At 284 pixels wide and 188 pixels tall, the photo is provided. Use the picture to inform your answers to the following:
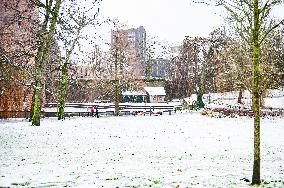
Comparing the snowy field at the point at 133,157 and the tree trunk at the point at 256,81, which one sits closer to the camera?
the tree trunk at the point at 256,81

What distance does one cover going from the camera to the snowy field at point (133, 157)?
442 inches

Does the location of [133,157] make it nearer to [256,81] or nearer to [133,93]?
[256,81]

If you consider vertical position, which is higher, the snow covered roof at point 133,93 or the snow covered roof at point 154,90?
the snow covered roof at point 154,90

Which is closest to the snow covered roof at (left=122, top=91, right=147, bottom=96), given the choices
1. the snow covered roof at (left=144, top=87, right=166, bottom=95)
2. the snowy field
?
the snow covered roof at (left=144, top=87, right=166, bottom=95)

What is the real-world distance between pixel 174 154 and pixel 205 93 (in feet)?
220

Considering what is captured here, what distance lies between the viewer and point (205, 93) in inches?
3260

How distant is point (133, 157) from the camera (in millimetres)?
16109

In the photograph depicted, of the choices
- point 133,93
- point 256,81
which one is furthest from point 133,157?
point 133,93

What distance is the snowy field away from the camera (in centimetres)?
1123

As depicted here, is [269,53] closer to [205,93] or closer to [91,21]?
[91,21]

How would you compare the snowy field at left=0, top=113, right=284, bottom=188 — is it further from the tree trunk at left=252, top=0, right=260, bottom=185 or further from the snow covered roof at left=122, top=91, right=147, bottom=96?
the snow covered roof at left=122, top=91, right=147, bottom=96

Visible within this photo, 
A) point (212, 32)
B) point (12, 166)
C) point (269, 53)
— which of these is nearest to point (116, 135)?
point (12, 166)

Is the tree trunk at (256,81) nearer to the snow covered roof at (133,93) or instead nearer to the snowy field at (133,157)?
the snowy field at (133,157)

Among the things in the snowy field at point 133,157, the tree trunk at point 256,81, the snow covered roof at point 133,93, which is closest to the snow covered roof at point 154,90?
the snow covered roof at point 133,93
